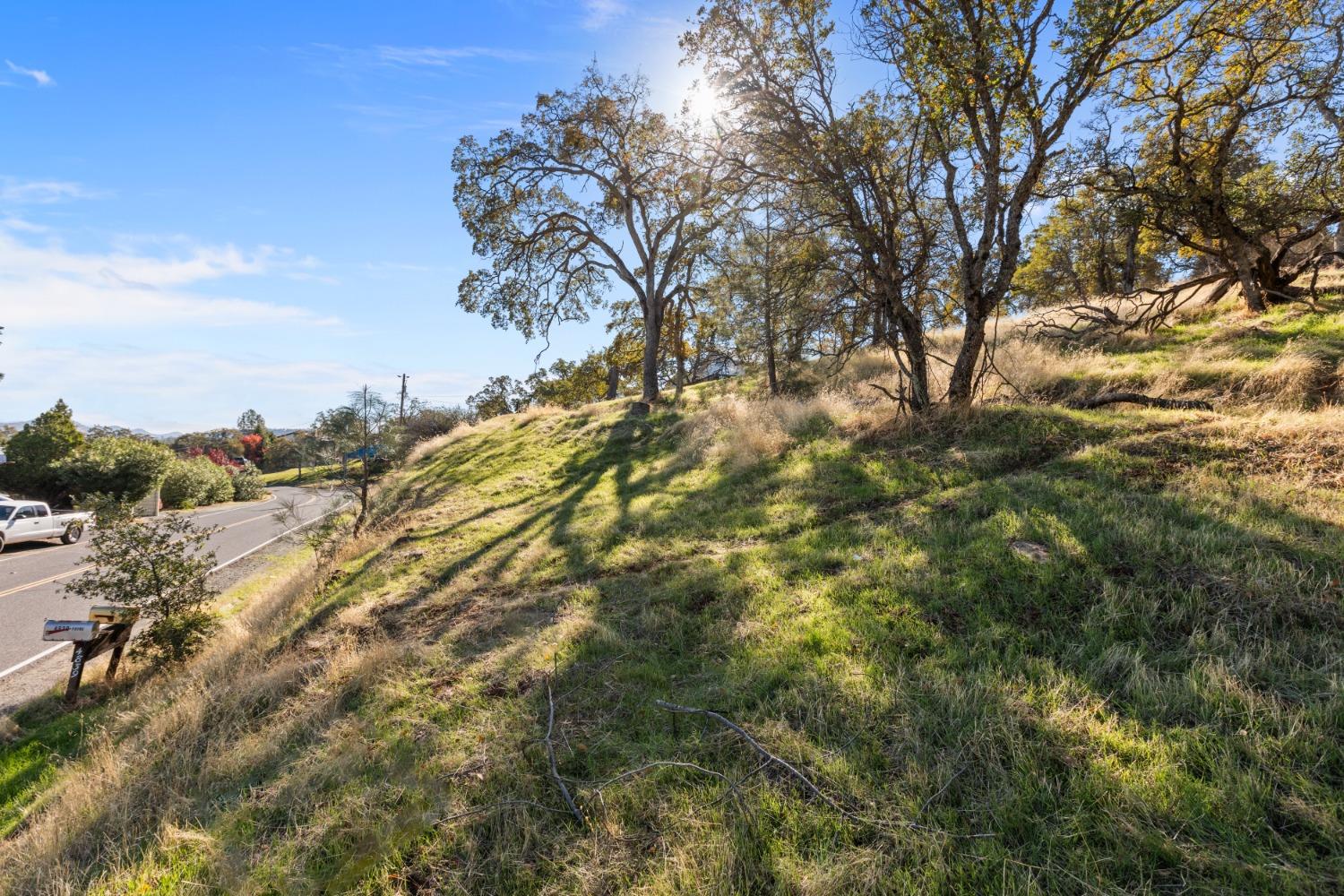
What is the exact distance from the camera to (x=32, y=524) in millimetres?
19172

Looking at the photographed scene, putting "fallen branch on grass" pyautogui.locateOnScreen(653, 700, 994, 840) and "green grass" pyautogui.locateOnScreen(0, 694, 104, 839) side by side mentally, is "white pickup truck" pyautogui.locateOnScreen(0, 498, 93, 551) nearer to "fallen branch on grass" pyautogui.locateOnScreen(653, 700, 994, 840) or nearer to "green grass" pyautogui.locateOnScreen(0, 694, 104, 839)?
"green grass" pyautogui.locateOnScreen(0, 694, 104, 839)

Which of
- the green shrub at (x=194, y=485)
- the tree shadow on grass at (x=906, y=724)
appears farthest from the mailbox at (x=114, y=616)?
the green shrub at (x=194, y=485)

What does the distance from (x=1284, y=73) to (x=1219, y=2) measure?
90.5 inches

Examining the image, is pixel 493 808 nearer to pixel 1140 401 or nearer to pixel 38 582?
pixel 1140 401

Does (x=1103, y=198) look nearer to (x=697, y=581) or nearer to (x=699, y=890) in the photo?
(x=697, y=581)

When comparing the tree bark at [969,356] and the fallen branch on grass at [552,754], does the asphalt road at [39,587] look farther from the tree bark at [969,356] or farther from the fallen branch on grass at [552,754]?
the tree bark at [969,356]

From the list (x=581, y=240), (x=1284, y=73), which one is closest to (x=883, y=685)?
(x=1284, y=73)

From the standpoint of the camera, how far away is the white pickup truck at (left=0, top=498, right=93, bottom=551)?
1837 centimetres

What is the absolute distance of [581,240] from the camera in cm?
2267

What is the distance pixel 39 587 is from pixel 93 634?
35.5 feet

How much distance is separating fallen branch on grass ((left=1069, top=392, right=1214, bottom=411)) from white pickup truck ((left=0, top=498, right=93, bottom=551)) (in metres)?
29.4

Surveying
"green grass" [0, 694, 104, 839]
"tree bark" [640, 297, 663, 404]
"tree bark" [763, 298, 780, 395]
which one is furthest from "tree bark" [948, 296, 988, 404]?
"tree bark" [640, 297, 663, 404]

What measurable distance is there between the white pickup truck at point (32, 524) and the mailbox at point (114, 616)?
15.3 m

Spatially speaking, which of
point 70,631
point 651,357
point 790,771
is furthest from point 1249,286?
point 70,631
